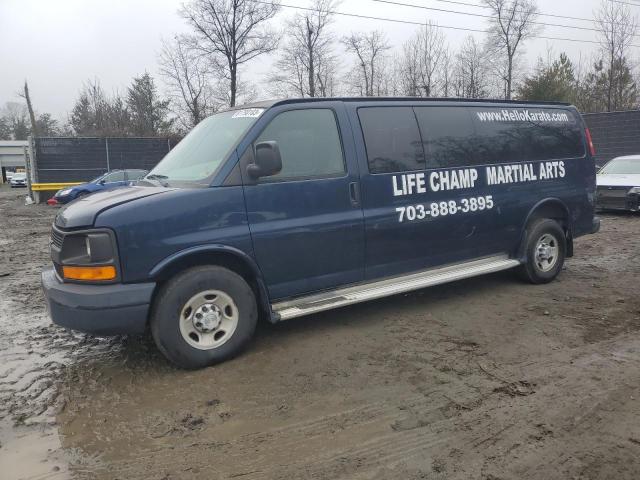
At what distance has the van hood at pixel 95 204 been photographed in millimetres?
3770

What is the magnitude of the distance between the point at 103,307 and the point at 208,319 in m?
0.80

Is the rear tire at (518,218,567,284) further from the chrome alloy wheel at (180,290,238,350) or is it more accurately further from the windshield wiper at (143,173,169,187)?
the windshield wiper at (143,173,169,187)

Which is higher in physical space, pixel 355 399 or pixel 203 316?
pixel 203 316

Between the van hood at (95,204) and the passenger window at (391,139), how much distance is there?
6.40 feet

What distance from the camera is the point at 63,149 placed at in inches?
923

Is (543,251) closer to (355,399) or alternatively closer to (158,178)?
(355,399)

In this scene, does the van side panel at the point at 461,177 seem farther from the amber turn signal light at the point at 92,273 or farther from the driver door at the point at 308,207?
the amber turn signal light at the point at 92,273

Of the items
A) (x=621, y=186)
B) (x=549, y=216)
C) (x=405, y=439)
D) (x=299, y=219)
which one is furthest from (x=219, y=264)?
(x=621, y=186)

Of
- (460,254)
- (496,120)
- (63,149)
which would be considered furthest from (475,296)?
(63,149)

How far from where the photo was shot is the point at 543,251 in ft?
20.7

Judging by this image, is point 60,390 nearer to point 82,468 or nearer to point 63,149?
point 82,468

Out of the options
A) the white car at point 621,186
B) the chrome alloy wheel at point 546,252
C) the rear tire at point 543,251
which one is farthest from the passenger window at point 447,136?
the white car at point 621,186

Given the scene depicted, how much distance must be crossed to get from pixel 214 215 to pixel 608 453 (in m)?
3.10

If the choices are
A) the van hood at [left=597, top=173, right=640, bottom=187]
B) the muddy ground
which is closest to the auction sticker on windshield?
the muddy ground
